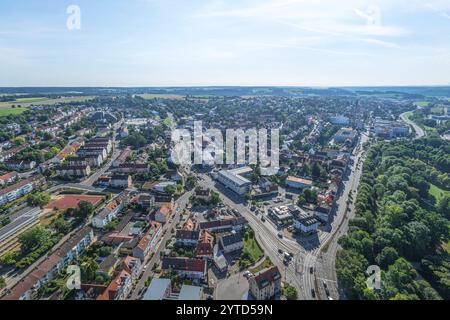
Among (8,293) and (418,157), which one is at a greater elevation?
(418,157)

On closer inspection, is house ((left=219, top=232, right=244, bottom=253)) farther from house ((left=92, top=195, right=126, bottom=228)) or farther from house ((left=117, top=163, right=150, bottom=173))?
house ((left=117, top=163, right=150, bottom=173))

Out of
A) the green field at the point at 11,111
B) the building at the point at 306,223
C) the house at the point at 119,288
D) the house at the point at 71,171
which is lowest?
the house at the point at 119,288

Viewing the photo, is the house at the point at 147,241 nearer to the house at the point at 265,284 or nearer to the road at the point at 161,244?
the road at the point at 161,244

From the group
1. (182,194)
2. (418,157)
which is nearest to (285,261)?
(182,194)

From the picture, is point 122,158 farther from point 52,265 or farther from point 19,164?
point 52,265

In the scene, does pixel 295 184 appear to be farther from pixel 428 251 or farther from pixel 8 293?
pixel 8 293

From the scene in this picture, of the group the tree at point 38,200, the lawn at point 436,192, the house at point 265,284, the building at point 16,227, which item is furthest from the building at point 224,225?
the lawn at point 436,192
